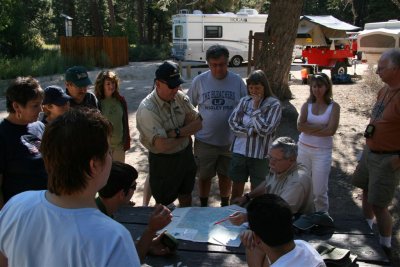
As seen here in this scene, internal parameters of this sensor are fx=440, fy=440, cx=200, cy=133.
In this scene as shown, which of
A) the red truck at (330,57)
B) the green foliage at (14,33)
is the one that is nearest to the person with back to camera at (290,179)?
the red truck at (330,57)

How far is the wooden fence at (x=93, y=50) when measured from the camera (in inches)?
888

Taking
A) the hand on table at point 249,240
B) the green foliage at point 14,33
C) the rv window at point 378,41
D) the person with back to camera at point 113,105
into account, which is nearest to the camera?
the hand on table at point 249,240

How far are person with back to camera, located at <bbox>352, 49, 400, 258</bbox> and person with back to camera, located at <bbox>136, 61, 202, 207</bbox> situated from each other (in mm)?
1447

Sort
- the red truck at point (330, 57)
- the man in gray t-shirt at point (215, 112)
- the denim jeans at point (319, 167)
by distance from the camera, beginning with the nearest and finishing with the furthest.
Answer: the denim jeans at point (319, 167)
the man in gray t-shirt at point (215, 112)
the red truck at point (330, 57)

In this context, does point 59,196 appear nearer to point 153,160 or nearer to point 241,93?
point 153,160

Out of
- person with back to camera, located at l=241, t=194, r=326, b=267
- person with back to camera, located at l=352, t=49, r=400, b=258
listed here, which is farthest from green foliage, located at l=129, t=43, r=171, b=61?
person with back to camera, located at l=241, t=194, r=326, b=267

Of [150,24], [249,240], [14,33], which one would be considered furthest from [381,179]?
[150,24]

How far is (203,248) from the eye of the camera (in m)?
2.65

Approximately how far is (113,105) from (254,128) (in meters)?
1.64

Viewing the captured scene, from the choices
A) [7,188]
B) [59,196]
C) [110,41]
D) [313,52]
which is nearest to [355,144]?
[7,188]

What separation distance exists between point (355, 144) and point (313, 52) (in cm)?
1073

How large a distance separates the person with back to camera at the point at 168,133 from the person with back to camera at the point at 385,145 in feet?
4.75

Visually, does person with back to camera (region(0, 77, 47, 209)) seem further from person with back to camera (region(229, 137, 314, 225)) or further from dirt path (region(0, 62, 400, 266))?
dirt path (region(0, 62, 400, 266))

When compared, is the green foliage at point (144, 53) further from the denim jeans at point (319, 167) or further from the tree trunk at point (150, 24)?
the denim jeans at point (319, 167)
